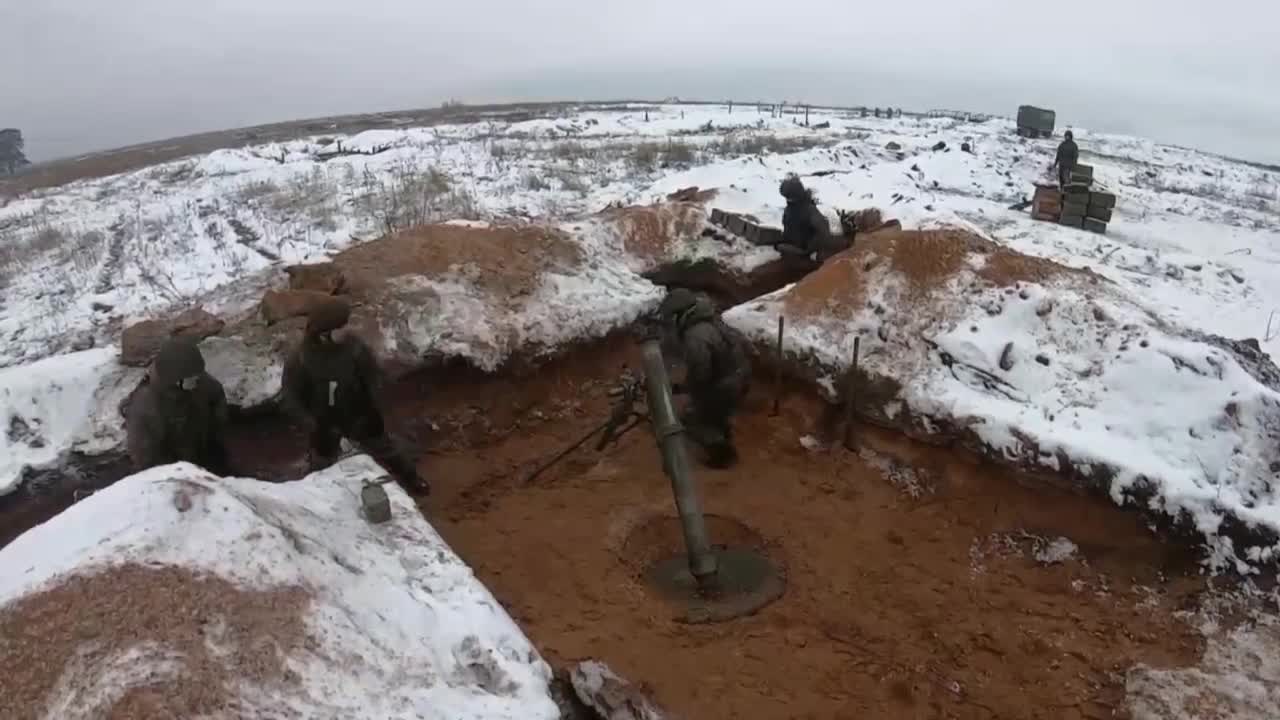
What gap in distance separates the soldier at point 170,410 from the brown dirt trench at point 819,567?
5.69ft

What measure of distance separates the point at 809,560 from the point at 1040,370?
2.59m

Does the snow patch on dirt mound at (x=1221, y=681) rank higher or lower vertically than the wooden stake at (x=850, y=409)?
lower

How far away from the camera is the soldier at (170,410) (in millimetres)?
5316

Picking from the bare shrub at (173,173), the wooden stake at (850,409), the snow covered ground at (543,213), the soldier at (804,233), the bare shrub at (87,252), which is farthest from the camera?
the bare shrub at (173,173)

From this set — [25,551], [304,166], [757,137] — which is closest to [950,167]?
[757,137]

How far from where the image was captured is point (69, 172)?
28984 millimetres

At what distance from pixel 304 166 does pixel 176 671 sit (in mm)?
21630

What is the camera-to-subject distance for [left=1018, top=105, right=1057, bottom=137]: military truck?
28.0 m

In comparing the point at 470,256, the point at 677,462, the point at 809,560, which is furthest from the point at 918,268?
the point at 470,256

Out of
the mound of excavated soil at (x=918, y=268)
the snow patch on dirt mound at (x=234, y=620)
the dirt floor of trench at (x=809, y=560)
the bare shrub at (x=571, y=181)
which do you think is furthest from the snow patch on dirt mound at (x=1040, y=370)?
the bare shrub at (x=571, y=181)

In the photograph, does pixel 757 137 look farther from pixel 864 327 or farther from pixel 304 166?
pixel 864 327

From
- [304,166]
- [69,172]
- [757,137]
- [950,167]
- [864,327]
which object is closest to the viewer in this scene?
[864,327]

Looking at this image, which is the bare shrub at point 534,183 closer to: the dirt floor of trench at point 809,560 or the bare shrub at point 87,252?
the bare shrub at point 87,252

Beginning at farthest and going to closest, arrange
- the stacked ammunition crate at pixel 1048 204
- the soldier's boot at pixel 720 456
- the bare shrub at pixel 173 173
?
the bare shrub at pixel 173 173
the stacked ammunition crate at pixel 1048 204
the soldier's boot at pixel 720 456
